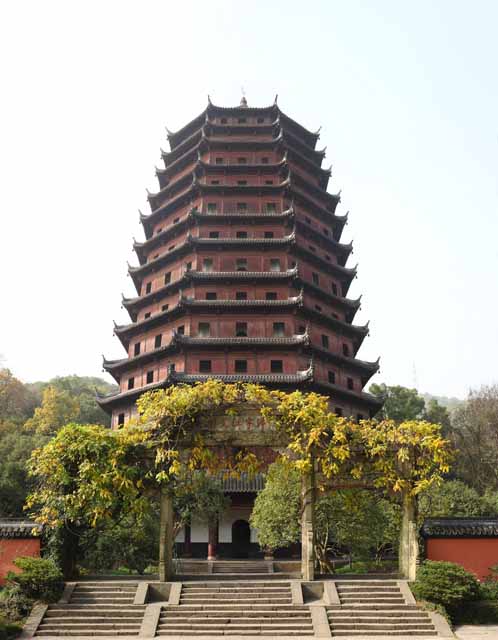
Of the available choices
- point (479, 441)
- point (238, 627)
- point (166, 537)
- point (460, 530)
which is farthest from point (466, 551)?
point (479, 441)

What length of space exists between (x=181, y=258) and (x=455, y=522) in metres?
21.8

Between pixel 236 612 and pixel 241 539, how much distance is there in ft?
53.6

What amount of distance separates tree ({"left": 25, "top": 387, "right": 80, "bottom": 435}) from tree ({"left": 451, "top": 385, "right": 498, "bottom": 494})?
29.9m

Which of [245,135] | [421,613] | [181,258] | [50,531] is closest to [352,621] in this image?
[421,613]

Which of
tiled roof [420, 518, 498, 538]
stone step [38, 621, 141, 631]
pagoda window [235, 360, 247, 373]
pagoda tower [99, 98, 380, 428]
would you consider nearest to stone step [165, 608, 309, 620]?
stone step [38, 621, 141, 631]

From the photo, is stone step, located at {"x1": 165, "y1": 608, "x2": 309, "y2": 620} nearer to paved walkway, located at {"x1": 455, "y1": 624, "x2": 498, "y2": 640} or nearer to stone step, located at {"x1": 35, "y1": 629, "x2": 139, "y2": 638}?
stone step, located at {"x1": 35, "y1": 629, "x2": 139, "y2": 638}

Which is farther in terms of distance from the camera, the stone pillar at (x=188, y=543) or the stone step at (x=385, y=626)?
the stone pillar at (x=188, y=543)

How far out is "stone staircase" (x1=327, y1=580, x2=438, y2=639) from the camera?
1352cm

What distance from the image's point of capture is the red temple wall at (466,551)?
16969 mm

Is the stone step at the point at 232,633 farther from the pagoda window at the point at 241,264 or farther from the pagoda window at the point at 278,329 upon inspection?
the pagoda window at the point at 241,264

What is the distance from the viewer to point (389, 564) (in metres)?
24.4

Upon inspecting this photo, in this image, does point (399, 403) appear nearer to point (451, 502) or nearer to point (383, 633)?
point (451, 502)

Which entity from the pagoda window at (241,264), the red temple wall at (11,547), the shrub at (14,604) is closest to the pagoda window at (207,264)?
the pagoda window at (241,264)

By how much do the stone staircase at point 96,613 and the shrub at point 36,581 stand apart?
35 centimetres
